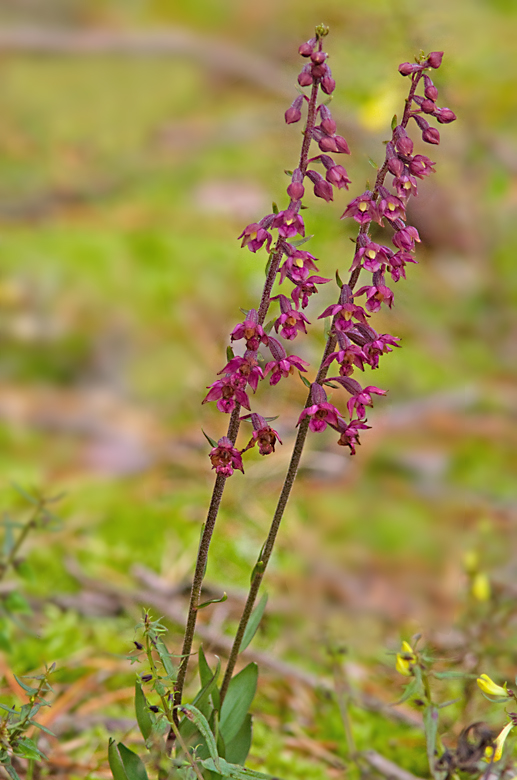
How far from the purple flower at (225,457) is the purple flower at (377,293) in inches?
19.6

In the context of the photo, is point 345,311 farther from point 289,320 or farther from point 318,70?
point 318,70

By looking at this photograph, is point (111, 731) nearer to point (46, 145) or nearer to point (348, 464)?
point (348, 464)

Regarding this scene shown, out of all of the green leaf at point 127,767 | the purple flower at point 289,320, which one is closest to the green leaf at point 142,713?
the green leaf at point 127,767

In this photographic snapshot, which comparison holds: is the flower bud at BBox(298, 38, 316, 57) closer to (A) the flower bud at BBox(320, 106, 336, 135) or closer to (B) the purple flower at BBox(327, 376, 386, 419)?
(A) the flower bud at BBox(320, 106, 336, 135)

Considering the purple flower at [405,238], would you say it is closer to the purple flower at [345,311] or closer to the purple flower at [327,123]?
the purple flower at [345,311]

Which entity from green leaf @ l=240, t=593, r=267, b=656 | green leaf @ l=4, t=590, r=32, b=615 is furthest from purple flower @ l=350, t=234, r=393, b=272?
green leaf @ l=4, t=590, r=32, b=615

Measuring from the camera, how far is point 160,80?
8414 millimetres

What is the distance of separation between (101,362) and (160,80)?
14.6 feet

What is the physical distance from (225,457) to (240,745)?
37.3 inches

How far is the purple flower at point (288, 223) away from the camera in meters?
1.69

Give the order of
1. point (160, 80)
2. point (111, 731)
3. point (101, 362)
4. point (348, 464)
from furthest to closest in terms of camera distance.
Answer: point (160, 80)
point (101, 362)
point (348, 464)
point (111, 731)

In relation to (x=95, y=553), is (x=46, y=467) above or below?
above

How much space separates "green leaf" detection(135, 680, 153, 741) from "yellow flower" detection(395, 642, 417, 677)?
27.5 inches

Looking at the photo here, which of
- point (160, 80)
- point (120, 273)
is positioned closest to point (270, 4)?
point (160, 80)
